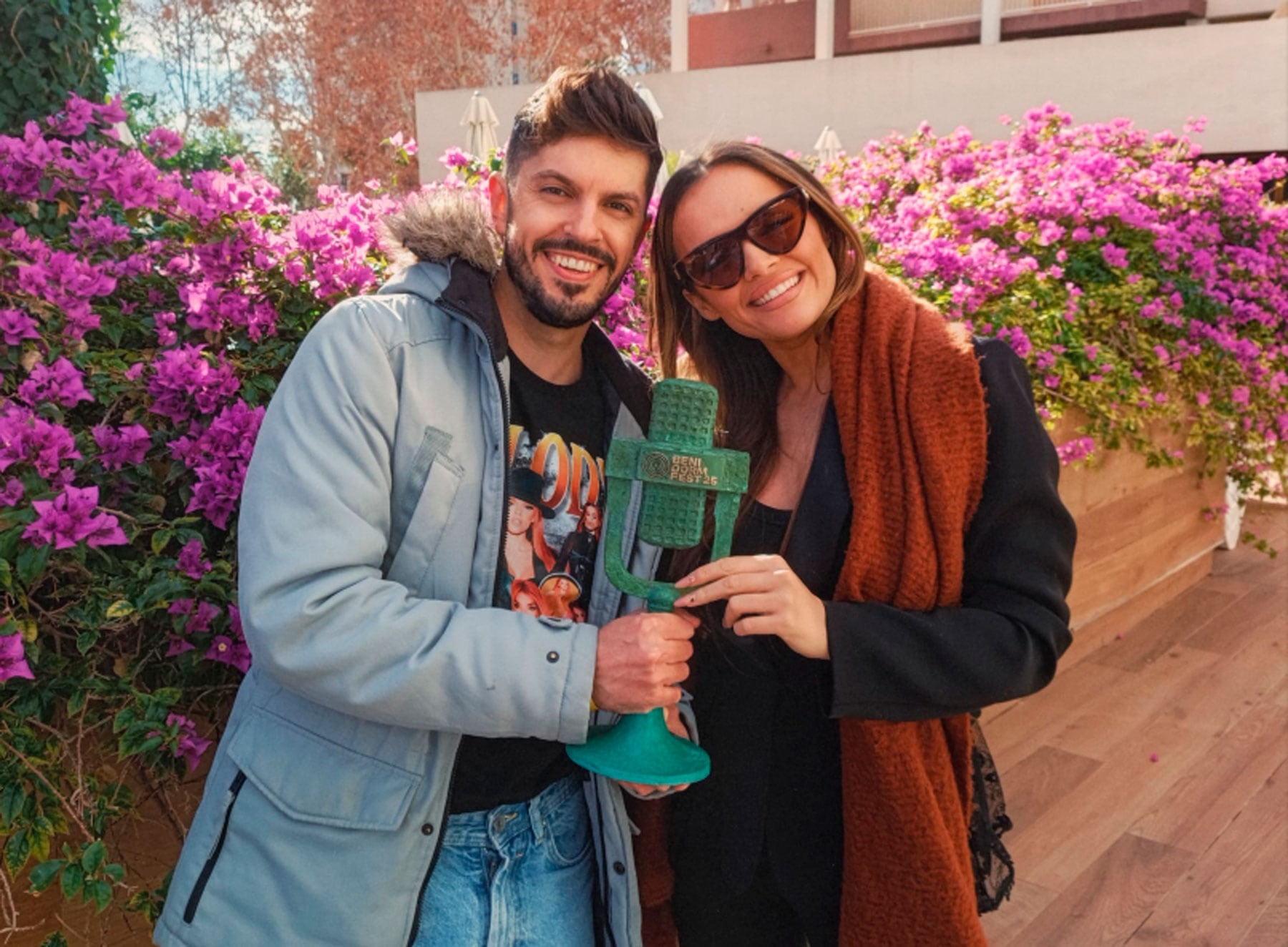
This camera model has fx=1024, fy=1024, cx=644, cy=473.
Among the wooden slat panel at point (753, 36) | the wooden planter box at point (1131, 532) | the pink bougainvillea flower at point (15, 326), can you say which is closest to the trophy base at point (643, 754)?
the pink bougainvillea flower at point (15, 326)

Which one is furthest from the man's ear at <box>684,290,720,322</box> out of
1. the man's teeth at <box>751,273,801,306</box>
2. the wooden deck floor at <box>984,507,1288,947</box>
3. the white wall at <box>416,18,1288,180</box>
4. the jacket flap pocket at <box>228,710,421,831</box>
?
the white wall at <box>416,18,1288,180</box>

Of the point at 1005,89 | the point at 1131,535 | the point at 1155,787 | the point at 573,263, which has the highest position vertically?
the point at 1005,89

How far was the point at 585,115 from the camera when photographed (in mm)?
1794

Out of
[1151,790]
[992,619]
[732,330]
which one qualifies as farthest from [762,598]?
[1151,790]

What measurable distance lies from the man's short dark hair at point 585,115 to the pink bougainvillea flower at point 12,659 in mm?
1176

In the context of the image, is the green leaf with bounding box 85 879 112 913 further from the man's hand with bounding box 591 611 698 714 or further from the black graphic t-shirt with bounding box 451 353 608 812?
the man's hand with bounding box 591 611 698 714

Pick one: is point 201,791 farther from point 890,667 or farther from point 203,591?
point 890,667

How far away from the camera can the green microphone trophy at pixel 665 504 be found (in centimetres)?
149

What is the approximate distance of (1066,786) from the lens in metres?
3.66

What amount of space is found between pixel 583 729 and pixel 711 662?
54cm

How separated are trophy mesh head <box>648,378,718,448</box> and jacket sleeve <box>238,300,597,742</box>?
312 mm

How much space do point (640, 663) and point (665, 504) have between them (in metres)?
0.23

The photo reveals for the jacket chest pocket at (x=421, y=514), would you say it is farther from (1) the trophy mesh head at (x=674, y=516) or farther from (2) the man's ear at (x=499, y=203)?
(2) the man's ear at (x=499, y=203)

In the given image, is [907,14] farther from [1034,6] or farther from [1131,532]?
[1131,532]
